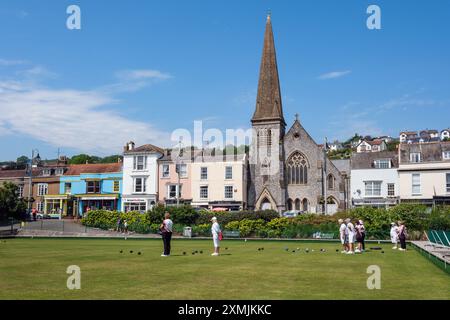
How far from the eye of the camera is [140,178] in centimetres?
6712

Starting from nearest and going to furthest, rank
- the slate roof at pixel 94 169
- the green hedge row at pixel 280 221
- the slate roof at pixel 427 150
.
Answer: the green hedge row at pixel 280 221
the slate roof at pixel 427 150
the slate roof at pixel 94 169

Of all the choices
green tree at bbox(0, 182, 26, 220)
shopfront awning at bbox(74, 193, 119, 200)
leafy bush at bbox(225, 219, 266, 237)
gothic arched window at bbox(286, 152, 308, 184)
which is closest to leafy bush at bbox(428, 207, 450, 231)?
leafy bush at bbox(225, 219, 266, 237)

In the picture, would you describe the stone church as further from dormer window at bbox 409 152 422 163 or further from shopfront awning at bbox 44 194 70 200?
shopfront awning at bbox 44 194 70 200

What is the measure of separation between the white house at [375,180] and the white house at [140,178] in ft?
86.6

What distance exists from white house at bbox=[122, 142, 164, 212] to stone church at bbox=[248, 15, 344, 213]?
1325 cm

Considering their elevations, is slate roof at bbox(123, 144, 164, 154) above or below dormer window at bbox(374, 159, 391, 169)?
above

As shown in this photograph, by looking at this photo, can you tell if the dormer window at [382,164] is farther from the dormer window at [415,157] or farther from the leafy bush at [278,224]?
the leafy bush at [278,224]

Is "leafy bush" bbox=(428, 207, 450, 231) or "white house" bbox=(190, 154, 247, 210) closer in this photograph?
"leafy bush" bbox=(428, 207, 450, 231)

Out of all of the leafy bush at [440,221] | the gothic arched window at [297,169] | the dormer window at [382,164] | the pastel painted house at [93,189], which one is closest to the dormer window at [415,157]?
the dormer window at [382,164]

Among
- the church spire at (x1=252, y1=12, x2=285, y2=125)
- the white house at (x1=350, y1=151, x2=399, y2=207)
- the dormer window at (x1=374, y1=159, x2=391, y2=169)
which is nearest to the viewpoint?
the white house at (x1=350, y1=151, x2=399, y2=207)

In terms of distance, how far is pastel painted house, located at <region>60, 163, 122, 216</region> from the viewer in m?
69.0

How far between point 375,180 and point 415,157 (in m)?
5.38

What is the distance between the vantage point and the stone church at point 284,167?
206ft
